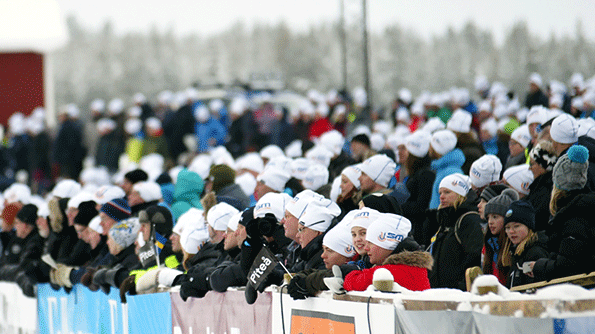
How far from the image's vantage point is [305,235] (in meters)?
6.58

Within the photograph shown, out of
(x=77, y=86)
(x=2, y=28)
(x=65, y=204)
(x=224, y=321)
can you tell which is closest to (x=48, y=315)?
(x=65, y=204)

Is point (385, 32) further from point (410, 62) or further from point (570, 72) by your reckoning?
point (570, 72)

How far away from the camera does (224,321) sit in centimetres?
686

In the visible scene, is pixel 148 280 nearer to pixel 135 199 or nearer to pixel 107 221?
pixel 107 221

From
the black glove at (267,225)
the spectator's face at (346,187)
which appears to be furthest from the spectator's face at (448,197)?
the black glove at (267,225)

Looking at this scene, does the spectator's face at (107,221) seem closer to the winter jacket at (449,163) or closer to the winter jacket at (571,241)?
the winter jacket at (449,163)

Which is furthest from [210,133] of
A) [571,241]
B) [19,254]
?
[571,241]

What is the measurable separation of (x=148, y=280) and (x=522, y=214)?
3.24 m

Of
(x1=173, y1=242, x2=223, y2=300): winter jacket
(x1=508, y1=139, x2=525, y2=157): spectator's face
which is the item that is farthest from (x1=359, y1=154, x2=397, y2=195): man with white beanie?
(x1=508, y1=139, x2=525, y2=157): spectator's face

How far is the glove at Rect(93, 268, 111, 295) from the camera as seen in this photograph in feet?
28.6

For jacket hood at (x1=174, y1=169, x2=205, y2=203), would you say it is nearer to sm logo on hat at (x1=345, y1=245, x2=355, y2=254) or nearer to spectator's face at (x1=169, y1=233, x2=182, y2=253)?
spectator's face at (x1=169, y1=233, x2=182, y2=253)

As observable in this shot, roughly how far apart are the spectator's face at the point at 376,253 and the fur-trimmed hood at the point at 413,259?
0.68 ft

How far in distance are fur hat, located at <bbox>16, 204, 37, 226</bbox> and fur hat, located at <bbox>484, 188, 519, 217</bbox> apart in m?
6.98

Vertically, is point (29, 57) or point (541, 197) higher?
point (541, 197)
